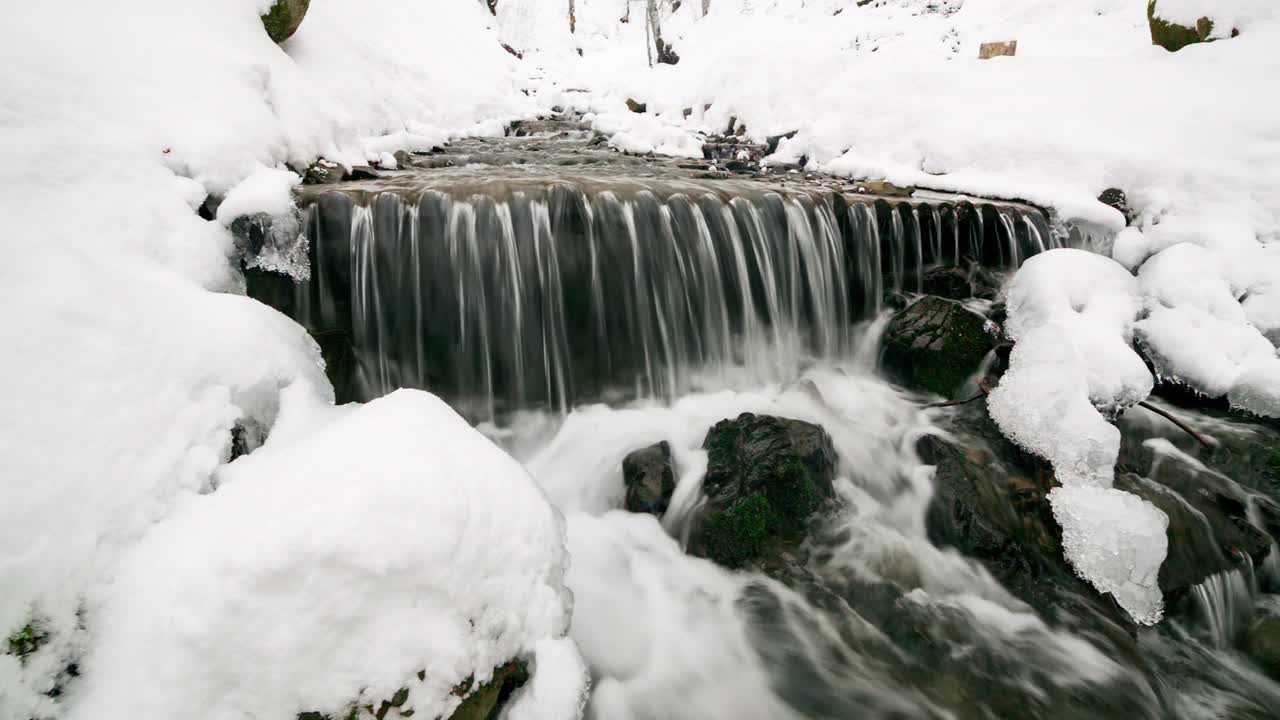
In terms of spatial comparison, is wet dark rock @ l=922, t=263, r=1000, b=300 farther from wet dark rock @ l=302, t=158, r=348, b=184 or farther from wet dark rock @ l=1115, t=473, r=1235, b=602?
wet dark rock @ l=302, t=158, r=348, b=184

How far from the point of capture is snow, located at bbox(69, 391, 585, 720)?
1361 mm

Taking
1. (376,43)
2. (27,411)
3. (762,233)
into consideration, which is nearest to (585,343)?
(762,233)

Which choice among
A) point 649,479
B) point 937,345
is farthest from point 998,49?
point 649,479

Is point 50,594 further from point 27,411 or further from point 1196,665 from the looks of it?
point 1196,665

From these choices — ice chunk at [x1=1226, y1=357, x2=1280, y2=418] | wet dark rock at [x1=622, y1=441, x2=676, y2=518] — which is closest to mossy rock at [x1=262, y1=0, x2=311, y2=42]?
wet dark rock at [x1=622, y1=441, x2=676, y2=518]

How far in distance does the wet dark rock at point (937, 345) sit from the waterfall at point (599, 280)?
631 mm

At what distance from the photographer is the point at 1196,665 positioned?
106 inches

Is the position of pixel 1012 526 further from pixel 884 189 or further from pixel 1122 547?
pixel 884 189

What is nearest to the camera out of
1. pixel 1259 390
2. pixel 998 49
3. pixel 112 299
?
pixel 112 299

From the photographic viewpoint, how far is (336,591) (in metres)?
1.47

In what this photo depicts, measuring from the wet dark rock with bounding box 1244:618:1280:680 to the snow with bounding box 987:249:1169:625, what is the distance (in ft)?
1.74

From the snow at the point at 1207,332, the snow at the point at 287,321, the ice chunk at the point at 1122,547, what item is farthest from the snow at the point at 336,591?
the snow at the point at 1207,332

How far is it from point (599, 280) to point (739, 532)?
240 centimetres

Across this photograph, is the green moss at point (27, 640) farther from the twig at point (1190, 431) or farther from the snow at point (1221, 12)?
the snow at point (1221, 12)
